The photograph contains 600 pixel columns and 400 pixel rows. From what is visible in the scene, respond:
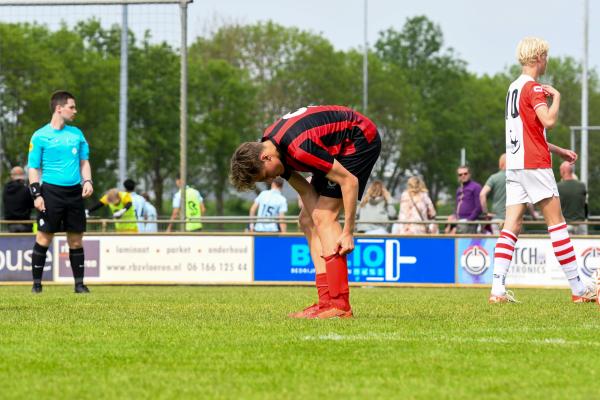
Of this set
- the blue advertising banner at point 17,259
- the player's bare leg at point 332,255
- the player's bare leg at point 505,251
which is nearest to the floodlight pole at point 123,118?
the blue advertising banner at point 17,259

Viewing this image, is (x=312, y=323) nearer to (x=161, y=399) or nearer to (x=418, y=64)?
(x=161, y=399)

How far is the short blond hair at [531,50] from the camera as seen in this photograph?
11.3 m

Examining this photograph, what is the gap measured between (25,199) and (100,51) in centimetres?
4293

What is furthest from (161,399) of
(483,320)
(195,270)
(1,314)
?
(195,270)

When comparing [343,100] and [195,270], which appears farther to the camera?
[343,100]

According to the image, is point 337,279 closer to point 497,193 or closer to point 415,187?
point 497,193

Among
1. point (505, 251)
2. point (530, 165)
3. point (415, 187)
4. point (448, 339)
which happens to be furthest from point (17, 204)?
point (448, 339)

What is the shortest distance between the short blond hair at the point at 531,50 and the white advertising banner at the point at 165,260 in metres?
8.68

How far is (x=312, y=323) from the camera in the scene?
8.66m

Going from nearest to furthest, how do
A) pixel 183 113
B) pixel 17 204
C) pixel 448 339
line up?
pixel 448 339 < pixel 183 113 < pixel 17 204

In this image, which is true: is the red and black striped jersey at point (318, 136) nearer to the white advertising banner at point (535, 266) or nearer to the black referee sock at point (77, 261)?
the black referee sock at point (77, 261)

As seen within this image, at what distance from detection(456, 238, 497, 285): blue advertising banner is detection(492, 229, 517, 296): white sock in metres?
7.38

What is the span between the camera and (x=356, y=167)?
920cm

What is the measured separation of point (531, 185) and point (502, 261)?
74cm
